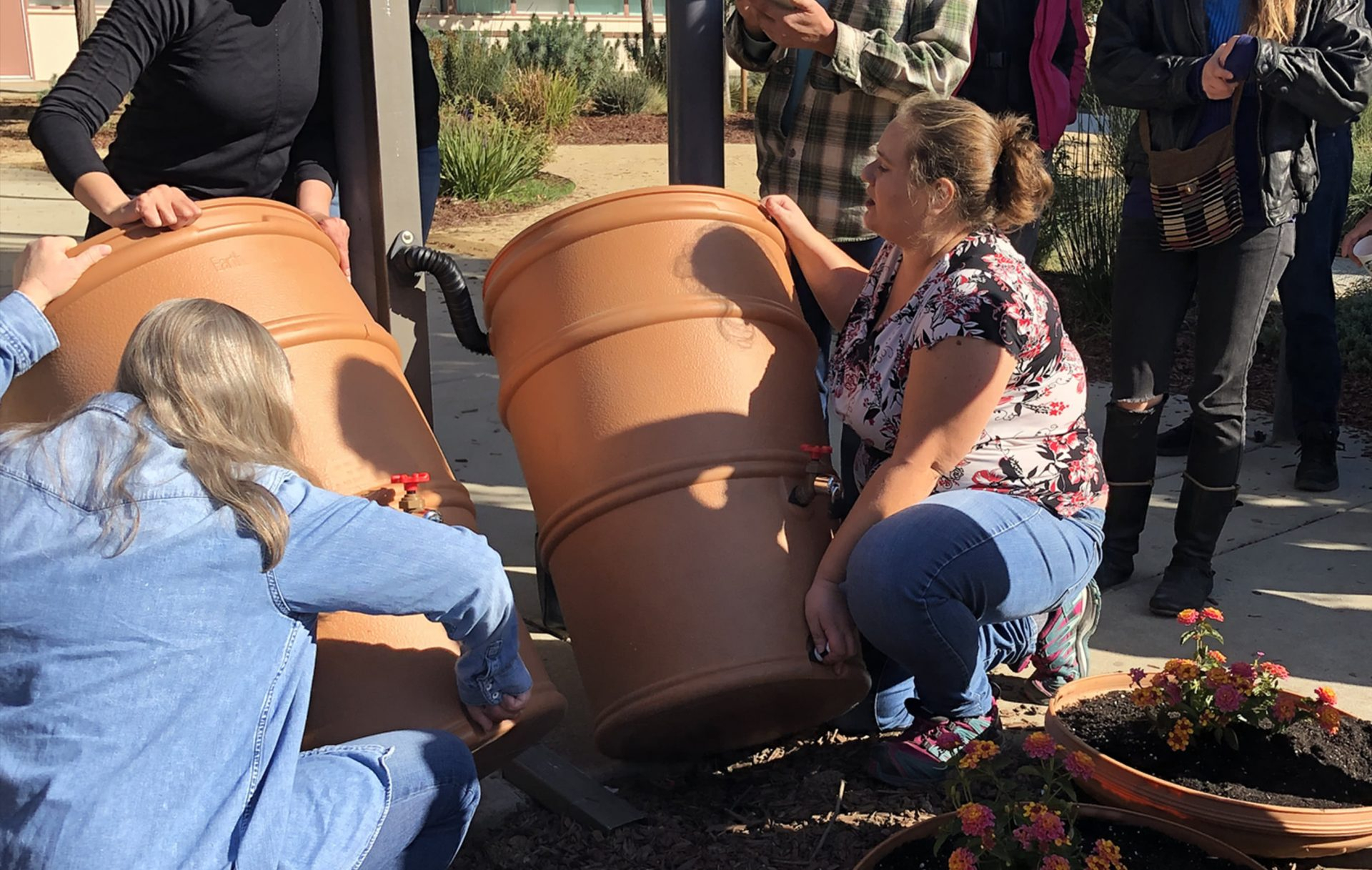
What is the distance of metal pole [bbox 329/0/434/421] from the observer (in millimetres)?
3023

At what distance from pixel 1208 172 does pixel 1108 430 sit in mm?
744

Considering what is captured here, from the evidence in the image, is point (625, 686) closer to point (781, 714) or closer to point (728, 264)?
point (781, 714)

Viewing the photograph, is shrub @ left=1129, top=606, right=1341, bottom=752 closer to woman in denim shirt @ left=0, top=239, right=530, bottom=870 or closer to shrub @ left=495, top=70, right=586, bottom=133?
woman in denim shirt @ left=0, top=239, right=530, bottom=870

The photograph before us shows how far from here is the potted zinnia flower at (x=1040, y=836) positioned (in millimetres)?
1910

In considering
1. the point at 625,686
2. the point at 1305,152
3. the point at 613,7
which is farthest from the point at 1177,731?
the point at 613,7

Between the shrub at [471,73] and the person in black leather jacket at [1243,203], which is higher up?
the person in black leather jacket at [1243,203]

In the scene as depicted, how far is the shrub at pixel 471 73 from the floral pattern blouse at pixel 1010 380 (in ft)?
45.2

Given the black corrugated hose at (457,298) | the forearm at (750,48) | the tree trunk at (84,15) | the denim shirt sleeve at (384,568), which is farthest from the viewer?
the tree trunk at (84,15)

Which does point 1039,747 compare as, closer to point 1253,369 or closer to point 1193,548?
point 1193,548

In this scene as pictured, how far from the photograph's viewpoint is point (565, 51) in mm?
20516

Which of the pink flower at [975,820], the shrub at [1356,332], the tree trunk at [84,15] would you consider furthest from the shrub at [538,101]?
the pink flower at [975,820]

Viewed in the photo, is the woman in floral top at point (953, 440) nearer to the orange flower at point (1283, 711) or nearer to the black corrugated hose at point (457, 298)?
the orange flower at point (1283, 711)

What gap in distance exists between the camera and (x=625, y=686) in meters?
2.45

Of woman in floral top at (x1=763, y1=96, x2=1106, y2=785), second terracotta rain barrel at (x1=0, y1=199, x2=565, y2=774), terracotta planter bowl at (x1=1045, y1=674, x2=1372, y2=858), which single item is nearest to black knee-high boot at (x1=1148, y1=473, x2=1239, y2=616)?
woman in floral top at (x1=763, y1=96, x2=1106, y2=785)
